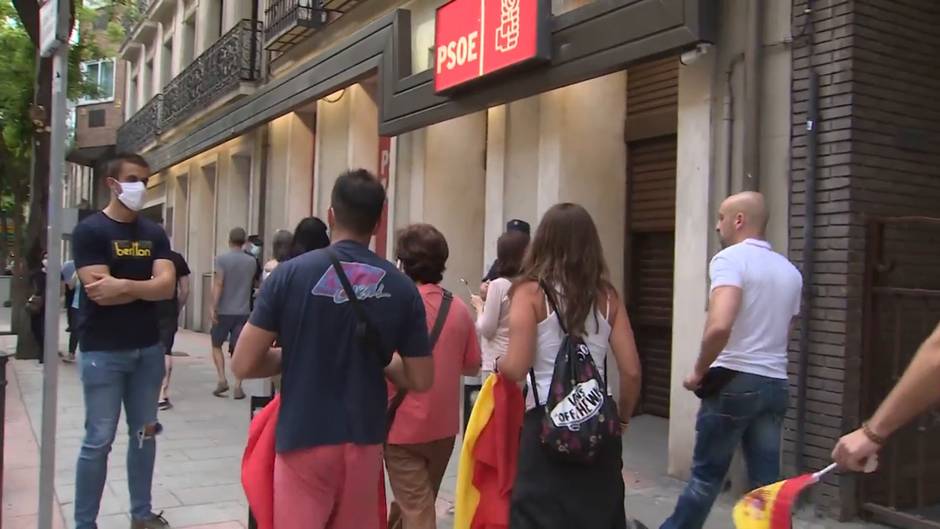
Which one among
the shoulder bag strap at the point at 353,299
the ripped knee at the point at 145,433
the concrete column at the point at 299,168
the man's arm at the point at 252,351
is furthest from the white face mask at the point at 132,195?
the concrete column at the point at 299,168

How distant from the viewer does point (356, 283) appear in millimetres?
2812

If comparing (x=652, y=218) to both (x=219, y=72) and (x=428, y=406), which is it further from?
(x=219, y=72)

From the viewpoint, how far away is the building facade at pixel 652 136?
16.6 feet

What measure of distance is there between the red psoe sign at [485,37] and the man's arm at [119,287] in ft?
13.3

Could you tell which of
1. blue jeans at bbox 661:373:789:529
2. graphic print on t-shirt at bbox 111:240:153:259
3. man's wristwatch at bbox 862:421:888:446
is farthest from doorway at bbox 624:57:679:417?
man's wristwatch at bbox 862:421:888:446

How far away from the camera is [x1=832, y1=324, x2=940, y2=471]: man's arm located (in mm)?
2033

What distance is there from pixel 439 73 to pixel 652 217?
2.74 metres

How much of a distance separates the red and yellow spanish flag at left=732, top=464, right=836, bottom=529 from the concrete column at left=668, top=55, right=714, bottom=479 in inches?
139

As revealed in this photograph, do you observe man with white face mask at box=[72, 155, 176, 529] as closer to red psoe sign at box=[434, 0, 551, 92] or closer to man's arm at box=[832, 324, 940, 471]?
man's arm at box=[832, 324, 940, 471]

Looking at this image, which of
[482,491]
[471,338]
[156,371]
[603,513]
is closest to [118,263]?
[156,371]

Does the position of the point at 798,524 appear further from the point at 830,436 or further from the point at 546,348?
the point at 546,348

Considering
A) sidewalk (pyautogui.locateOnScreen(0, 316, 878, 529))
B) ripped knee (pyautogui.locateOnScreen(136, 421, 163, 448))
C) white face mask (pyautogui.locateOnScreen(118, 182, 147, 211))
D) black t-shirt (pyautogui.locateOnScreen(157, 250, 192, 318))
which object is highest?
white face mask (pyautogui.locateOnScreen(118, 182, 147, 211))

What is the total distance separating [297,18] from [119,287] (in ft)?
29.2

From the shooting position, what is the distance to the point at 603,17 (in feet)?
21.6
